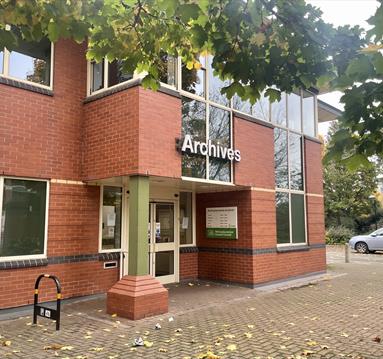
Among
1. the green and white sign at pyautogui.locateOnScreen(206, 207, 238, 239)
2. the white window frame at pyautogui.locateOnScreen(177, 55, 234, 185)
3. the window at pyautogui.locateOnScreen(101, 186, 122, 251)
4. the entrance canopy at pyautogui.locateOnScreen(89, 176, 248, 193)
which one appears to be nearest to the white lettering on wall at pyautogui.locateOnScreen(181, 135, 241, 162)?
the white window frame at pyautogui.locateOnScreen(177, 55, 234, 185)

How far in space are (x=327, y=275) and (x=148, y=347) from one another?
9.02m

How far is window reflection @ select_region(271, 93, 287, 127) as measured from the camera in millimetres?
12375

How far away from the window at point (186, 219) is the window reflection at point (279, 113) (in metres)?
3.28

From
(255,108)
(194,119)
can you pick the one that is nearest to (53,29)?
(194,119)

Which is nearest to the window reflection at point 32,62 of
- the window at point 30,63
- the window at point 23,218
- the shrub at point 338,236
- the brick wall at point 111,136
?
the window at point 30,63

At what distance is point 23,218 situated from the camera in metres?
8.14

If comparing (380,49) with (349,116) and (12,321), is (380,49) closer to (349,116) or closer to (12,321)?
(349,116)

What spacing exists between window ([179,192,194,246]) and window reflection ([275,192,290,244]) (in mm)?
2393

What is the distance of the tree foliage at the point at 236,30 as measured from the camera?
3.69 m

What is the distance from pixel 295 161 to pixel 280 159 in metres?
0.93

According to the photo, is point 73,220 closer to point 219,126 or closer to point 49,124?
point 49,124

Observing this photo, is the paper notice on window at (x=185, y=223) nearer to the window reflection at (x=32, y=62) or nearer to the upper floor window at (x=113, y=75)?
the upper floor window at (x=113, y=75)

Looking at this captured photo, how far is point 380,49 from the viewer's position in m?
2.87

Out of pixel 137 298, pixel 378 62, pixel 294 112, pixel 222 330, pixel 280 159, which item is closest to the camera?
pixel 378 62
